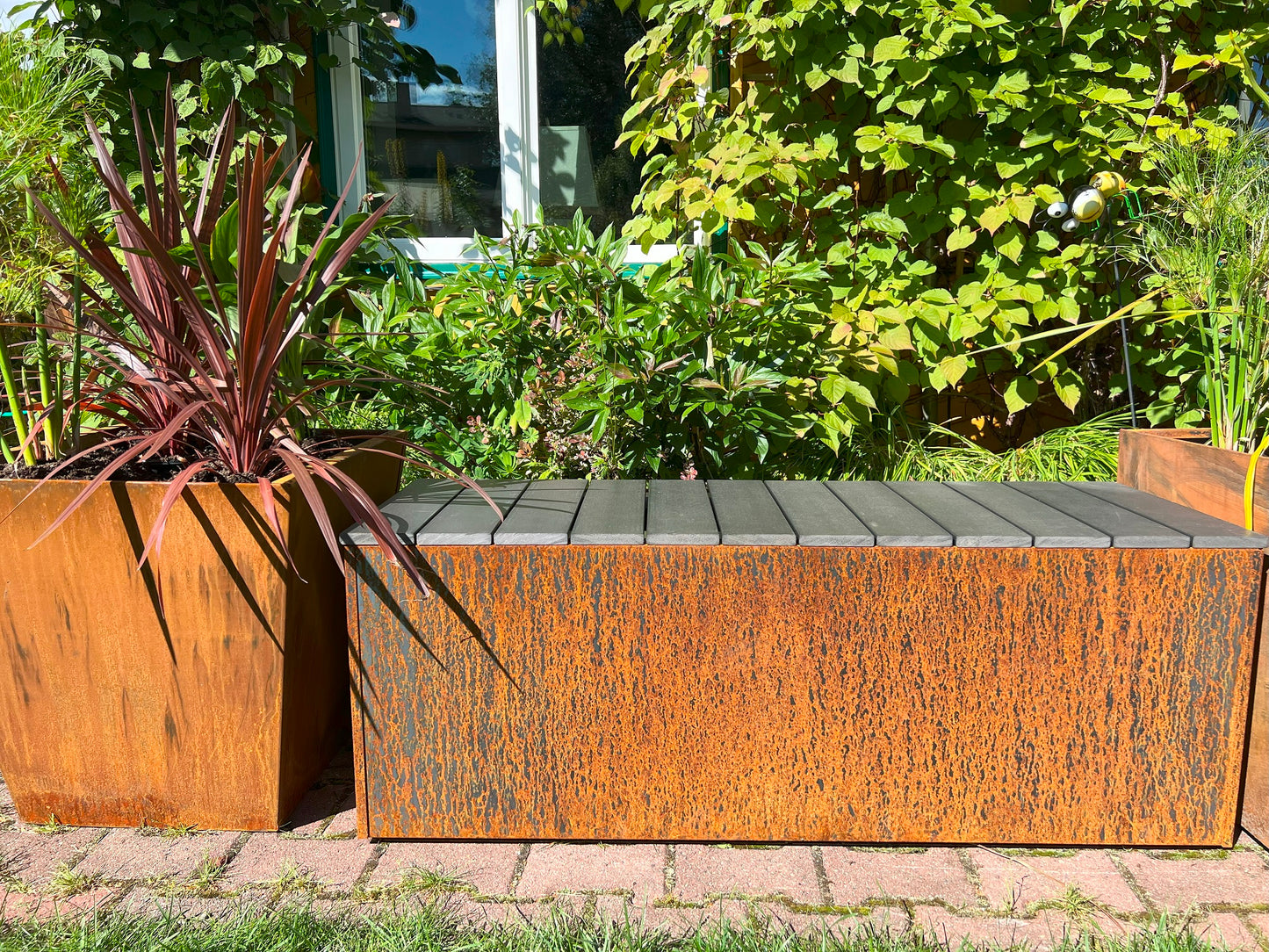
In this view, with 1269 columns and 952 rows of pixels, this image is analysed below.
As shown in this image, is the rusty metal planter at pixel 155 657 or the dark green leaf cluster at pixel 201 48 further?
the dark green leaf cluster at pixel 201 48

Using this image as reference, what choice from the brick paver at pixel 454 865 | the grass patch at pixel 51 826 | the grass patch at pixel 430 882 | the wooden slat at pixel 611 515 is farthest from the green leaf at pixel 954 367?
the grass patch at pixel 51 826

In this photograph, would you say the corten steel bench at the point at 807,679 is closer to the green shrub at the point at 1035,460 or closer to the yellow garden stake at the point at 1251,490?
the yellow garden stake at the point at 1251,490

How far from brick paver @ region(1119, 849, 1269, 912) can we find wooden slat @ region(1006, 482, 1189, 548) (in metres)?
0.59

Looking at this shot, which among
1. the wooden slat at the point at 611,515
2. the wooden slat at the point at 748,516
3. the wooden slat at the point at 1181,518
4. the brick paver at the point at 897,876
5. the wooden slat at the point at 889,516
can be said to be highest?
the wooden slat at the point at 611,515

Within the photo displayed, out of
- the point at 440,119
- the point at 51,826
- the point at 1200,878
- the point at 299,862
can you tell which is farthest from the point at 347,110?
the point at 1200,878

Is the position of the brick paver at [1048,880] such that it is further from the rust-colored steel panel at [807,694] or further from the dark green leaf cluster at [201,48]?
the dark green leaf cluster at [201,48]

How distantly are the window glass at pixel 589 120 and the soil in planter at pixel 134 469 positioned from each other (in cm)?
239

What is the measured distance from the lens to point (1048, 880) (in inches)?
64.4

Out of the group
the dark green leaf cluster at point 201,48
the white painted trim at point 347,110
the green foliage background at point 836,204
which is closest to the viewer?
the green foliage background at point 836,204

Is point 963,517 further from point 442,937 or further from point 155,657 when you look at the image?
point 155,657

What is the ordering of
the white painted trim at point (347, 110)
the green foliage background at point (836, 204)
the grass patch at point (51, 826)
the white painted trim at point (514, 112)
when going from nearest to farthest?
the grass patch at point (51, 826) → the green foliage background at point (836, 204) → the white painted trim at point (514, 112) → the white painted trim at point (347, 110)

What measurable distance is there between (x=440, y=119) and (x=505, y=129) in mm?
332

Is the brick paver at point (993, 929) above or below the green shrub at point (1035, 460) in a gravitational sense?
below

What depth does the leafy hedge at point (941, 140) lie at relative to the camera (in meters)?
3.12
